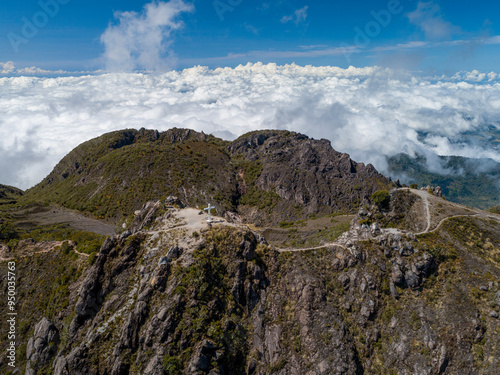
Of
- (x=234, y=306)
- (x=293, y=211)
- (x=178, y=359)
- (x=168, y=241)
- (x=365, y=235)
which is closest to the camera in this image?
(x=178, y=359)

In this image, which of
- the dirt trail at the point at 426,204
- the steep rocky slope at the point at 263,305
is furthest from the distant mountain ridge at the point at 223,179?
the steep rocky slope at the point at 263,305

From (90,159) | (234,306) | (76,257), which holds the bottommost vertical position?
(234,306)

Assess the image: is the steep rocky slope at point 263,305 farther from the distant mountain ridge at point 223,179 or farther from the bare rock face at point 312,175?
the bare rock face at point 312,175

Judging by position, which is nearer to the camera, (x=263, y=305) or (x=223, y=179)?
(x=263, y=305)

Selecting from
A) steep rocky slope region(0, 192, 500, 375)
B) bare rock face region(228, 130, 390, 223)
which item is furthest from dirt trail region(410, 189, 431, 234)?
bare rock face region(228, 130, 390, 223)

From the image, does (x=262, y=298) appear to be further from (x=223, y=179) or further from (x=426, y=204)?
(x=223, y=179)

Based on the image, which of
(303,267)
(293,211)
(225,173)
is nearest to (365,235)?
(303,267)

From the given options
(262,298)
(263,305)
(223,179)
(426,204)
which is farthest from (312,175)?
(263,305)

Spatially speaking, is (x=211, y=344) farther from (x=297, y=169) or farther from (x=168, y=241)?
(x=297, y=169)

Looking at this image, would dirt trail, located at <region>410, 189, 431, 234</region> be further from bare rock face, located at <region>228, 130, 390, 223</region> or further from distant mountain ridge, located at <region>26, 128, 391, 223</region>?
bare rock face, located at <region>228, 130, 390, 223</region>
